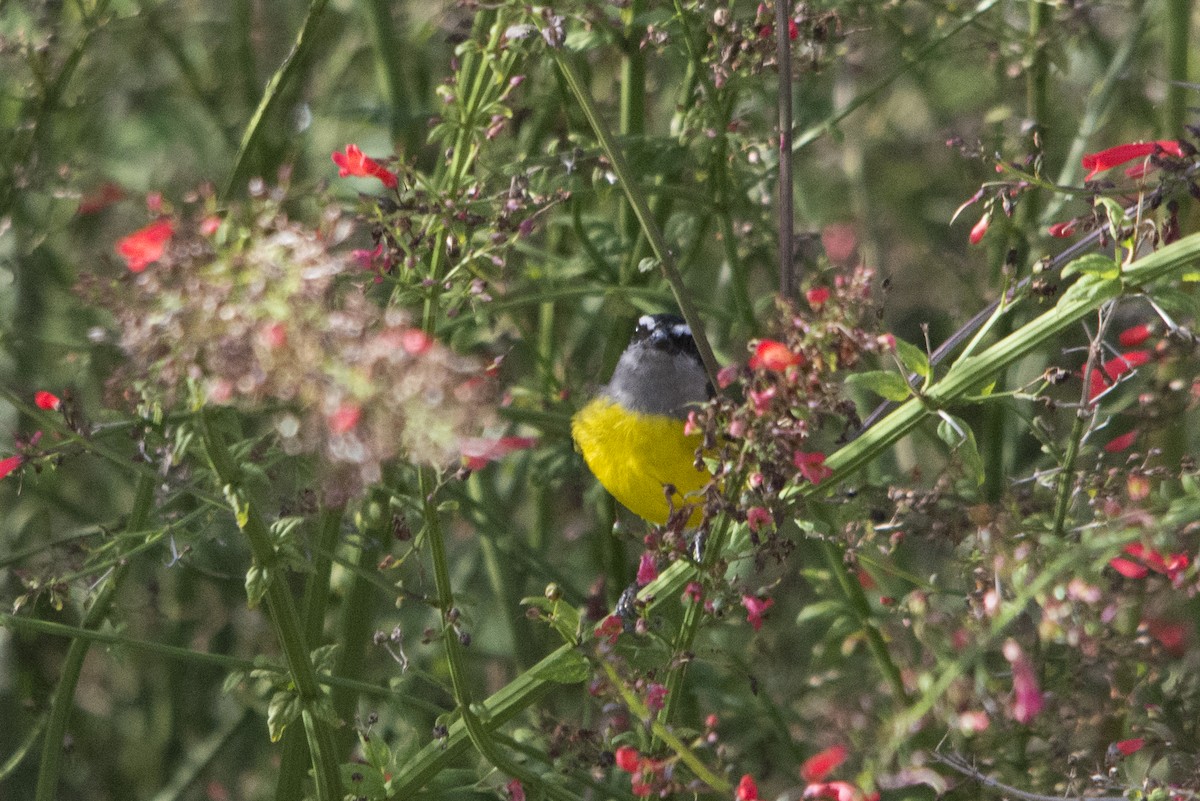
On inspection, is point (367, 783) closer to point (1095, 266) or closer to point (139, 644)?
point (139, 644)

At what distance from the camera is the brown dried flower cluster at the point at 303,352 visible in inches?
46.6

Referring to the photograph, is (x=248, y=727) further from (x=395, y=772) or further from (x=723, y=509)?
(x=723, y=509)

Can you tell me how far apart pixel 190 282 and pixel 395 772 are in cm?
94

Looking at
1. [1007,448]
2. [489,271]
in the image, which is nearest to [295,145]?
[489,271]

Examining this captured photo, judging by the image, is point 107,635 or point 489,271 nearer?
point 107,635

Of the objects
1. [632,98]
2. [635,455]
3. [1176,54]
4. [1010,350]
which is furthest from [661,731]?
[1176,54]

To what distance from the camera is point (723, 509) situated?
5.31ft

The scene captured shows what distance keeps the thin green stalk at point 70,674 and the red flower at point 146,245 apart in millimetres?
712

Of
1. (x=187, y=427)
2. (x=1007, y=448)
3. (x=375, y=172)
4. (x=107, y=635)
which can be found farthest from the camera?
(x=1007, y=448)

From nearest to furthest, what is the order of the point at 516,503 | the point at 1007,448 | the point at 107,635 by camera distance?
the point at 107,635 → the point at 1007,448 → the point at 516,503

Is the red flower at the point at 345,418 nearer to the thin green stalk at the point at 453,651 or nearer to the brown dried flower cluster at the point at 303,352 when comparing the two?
the brown dried flower cluster at the point at 303,352

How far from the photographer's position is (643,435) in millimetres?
3195

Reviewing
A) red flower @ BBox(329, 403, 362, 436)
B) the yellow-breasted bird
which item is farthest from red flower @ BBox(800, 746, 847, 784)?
the yellow-breasted bird

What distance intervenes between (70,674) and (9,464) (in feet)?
1.35
